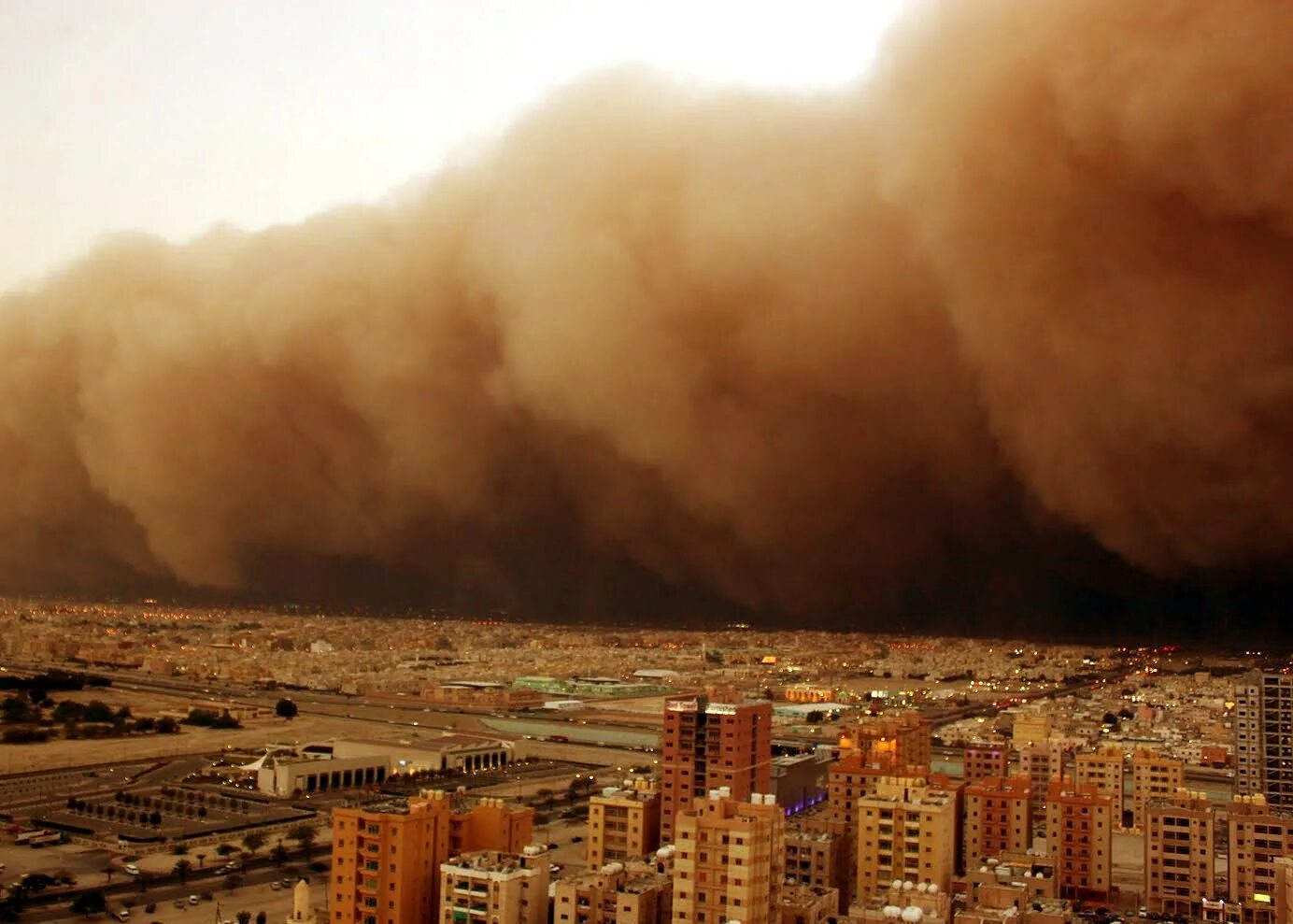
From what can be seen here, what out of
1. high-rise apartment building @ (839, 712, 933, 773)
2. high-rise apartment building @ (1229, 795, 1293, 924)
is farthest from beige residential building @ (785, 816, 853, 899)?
high-rise apartment building @ (1229, 795, 1293, 924)

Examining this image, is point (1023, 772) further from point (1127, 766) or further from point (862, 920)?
point (862, 920)

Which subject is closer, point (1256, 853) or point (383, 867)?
point (383, 867)

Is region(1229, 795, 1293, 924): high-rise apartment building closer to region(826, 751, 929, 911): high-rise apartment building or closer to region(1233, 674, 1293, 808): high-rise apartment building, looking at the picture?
region(826, 751, 929, 911): high-rise apartment building

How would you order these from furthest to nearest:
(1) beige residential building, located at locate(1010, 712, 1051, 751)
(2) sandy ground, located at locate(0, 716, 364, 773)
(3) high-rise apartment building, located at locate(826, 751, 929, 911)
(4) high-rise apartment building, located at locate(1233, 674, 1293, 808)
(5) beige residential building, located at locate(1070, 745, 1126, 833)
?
(2) sandy ground, located at locate(0, 716, 364, 773), (1) beige residential building, located at locate(1010, 712, 1051, 751), (4) high-rise apartment building, located at locate(1233, 674, 1293, 808), (5) beige residential building, located at locate(1070, 745, 1126, 833), (3) high-rise apartment building, located at locate(826, 751, 929, 911)

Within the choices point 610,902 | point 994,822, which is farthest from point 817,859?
point 610,902

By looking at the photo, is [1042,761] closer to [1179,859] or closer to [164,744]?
[1179,859]

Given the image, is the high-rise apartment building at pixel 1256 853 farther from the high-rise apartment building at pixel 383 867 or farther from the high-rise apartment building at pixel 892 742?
the high-rise apartment building at pixel 383 867

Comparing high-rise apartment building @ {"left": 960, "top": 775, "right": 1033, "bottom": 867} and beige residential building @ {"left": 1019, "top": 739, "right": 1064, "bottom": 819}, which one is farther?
beige residential building @ {"left": 1019, "top": 739, "right": 1064, "bottom": 819}
